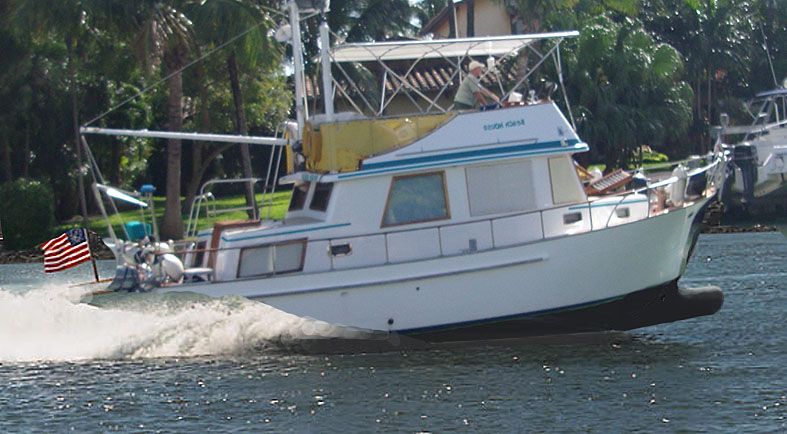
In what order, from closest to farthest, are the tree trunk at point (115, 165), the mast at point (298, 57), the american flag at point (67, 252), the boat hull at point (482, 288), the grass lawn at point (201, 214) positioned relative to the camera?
the boat hull at point (482, 288) < the mast at point (298, 57) < the american flag at point (67, 252) < the grass lawn at point (201, 214) < the tree trunk at point (115, 165)

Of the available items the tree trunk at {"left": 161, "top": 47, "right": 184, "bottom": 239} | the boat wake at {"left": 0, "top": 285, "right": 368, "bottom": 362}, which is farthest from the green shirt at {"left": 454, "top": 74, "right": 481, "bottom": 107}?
the tree trunk at {"left": 161, "top": 47, "right": 184, "bottom": 239}

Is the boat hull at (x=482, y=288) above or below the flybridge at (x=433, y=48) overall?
below

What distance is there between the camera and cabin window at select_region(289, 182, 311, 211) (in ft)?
73.3

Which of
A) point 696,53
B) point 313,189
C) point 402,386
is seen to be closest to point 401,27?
point 696,53

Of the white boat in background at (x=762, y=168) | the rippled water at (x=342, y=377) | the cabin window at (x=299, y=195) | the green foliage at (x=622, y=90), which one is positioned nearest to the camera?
the rippled water at (x=342, y=377)

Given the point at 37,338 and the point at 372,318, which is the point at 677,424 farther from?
the point at 37,338

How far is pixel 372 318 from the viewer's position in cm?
2070

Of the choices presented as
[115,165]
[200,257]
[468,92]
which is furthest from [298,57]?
[115,165]

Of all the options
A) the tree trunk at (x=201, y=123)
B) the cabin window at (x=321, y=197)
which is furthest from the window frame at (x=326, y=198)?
the tree trunk at (x=201, y=123)

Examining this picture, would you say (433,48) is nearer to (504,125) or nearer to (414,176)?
(504,125)

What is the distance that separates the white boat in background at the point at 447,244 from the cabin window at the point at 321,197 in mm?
55

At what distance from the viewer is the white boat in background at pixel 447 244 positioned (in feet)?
67.6

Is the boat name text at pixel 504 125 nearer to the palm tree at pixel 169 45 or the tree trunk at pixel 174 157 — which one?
the palm tree at pixel 169 45

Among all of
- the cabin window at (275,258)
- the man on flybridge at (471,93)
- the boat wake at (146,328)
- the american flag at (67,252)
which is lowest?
the boat wake at (146,328)
